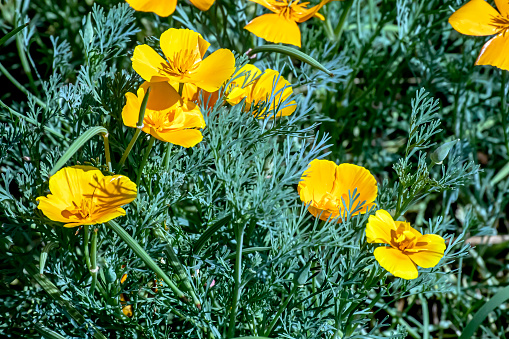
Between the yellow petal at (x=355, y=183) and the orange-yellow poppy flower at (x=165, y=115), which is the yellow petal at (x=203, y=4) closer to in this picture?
the orange-yellow poppy flower at (x=165, y=115)

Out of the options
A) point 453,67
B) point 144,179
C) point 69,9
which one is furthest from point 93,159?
point 453,67

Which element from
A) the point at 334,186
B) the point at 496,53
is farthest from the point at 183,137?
the point at 496,53

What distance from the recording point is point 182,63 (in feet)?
3.17

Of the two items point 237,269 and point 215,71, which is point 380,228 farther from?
point 215,71

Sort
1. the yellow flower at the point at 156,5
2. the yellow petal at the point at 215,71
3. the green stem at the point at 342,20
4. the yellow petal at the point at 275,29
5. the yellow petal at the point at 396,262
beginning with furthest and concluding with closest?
the green stem at the point at 342,20, the yellow petal at the point at 275,29, the yellow flower at the point at 156,5, the yellow petal at the point at 215,71, the yellow petal at the point at 396,262

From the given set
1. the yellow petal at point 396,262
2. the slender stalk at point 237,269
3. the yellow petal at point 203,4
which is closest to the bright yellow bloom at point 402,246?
the yellow petal at point 396,262

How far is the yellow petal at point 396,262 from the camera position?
2.61 ft

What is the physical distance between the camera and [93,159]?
94 centimetres

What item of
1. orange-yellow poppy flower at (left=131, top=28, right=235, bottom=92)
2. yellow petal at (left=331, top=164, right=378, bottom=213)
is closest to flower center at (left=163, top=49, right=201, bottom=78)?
orange-yellow poppy flower at (left=131, top=28, right=235, bottom=92)

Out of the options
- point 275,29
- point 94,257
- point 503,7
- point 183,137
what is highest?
point 503,7

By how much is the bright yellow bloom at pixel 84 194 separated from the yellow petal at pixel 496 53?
75 cm

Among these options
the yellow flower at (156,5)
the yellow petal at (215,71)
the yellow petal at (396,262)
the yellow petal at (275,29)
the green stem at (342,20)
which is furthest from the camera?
the green stem at (342,20)

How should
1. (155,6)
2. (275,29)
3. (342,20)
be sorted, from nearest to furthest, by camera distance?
1. (155,6)
2. (275,29)
3. (342,20)

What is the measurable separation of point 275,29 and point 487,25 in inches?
17.9
